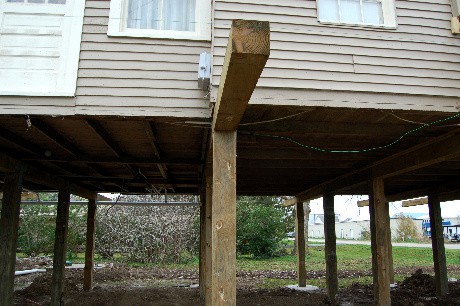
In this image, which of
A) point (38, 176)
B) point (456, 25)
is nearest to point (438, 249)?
point (456, 25)

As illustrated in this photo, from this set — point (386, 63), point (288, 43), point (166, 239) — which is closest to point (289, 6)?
point (288, 43)

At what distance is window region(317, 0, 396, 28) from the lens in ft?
16.3

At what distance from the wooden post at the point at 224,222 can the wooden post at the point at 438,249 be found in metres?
8.62

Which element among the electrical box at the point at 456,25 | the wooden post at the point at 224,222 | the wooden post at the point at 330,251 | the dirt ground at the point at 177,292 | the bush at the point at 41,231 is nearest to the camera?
the wooden post at the point at 224,222

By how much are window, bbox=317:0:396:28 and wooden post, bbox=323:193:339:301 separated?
213 inches

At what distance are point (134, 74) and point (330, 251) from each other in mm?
7094

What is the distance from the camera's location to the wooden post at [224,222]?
147 inches

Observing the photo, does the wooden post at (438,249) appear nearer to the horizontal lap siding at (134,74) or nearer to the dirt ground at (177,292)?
the dirt ground at (177,292)

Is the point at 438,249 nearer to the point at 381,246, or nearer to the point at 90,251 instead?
the point at 381,246

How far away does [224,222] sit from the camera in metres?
3.81

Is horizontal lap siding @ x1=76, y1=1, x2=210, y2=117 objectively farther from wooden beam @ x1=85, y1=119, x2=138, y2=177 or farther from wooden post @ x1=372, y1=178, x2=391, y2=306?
wooden post @ x1=372, y1=178, x2=391, y2=306

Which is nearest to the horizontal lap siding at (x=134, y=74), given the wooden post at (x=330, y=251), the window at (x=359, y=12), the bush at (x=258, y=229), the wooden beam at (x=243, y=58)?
the window at (x=359, y=12)

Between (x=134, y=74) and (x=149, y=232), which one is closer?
(x=134, y=74)

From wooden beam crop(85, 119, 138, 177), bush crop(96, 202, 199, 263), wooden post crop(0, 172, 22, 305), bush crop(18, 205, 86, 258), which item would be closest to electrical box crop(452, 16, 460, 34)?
wooden beam crop(85, 119, 138, 177)
